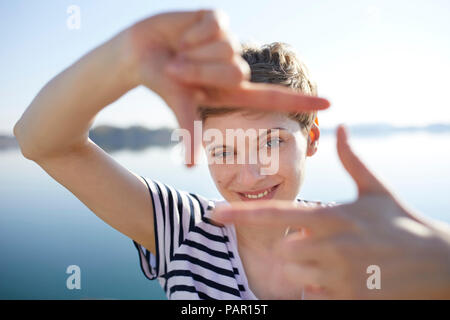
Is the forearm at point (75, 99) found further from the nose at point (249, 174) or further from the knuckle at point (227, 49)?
the nose at point (249, 174)

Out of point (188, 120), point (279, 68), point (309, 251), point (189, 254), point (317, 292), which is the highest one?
point (279, 68)

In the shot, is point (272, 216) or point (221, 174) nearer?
point (272, 216)

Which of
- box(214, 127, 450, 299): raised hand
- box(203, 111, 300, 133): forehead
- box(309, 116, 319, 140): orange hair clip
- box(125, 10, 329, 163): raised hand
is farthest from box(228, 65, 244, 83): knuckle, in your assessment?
box(309, 116, 319, 140): orange hair clip

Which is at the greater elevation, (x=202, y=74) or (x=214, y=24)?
(x=214, y=24)

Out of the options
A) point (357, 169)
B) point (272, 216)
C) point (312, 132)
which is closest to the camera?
point (272, 216)

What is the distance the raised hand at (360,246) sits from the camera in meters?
→ 0.65

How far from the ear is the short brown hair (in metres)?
0.06

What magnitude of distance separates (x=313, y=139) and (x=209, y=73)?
98 cm

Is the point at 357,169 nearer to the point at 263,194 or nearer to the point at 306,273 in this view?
the point at 306,273

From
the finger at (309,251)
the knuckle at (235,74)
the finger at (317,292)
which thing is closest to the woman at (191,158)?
the knuckle at (235,74)

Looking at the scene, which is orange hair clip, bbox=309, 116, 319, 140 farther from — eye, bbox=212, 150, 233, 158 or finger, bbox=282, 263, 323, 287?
finger, bbox=282, 263, 323, 287

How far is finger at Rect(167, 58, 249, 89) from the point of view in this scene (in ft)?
2.21

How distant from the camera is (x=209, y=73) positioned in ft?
2.21

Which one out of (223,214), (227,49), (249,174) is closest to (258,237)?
(249,174)
